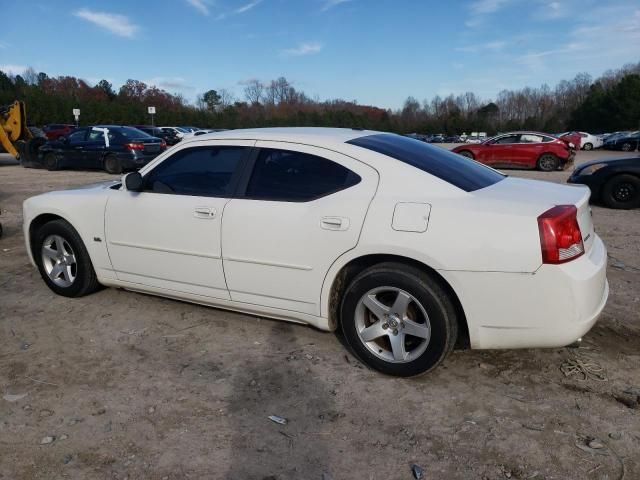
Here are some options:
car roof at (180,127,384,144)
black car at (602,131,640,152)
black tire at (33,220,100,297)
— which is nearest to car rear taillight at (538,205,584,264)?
car roof at (180,127,384,144)

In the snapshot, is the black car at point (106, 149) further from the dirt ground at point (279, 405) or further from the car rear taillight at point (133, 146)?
the dirt ground at point (279, 405)

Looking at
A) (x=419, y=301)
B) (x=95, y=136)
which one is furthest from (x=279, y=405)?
(x=95, y=136)

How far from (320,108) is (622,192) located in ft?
280

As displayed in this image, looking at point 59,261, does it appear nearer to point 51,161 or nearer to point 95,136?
point 95,136

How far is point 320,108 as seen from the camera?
9125 centimetres

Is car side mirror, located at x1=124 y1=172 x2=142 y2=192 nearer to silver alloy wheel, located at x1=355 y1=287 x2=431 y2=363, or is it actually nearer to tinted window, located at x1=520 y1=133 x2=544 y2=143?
silver alloy wheel, located at x1=355 y1=287 x2=431 y2=363

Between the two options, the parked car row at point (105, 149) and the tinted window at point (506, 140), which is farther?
the tinted window at point (506, 140)

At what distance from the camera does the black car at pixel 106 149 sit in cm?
1512

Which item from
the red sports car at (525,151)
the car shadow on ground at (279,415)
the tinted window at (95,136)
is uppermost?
the tinted window at (95,136)

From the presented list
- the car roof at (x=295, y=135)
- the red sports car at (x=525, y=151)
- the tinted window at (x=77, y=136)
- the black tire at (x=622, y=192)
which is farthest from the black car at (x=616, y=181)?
the tinted window at (x=77, y=136)

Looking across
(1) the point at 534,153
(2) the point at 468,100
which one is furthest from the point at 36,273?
(2) the point at 468,100

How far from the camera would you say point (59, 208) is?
4473 millimetres

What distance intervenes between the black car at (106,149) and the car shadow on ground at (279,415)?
12981mm

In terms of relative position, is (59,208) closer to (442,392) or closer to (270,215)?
(270,215)
